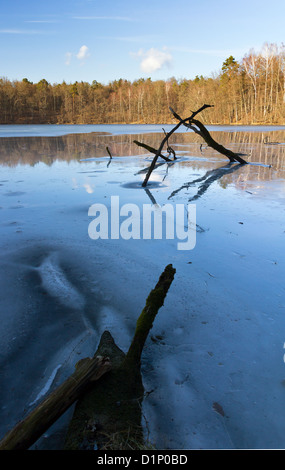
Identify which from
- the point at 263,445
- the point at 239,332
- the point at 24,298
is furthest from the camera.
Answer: the point at 24,298

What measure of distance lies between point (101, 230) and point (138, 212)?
102 centimetres

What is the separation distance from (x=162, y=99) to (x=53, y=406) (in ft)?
351

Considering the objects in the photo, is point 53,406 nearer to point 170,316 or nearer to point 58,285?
point 170,316

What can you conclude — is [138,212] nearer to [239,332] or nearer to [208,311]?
[208,311]

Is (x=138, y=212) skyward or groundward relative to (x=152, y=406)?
skyward

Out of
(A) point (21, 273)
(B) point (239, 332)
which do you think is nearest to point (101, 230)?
(A) point (21, 273)

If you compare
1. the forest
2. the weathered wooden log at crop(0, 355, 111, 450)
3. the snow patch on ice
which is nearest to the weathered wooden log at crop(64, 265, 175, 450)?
the weathered wooden log at crop(0, 355, 111, 450)

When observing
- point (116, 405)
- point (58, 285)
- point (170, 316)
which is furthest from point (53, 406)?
point (58, 285)

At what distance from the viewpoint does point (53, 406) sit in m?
1.47

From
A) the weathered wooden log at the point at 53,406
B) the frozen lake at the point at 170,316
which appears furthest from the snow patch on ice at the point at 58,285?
the weathered wooden log at the point at 53,406

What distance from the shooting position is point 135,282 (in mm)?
3234

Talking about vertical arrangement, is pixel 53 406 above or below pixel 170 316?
above

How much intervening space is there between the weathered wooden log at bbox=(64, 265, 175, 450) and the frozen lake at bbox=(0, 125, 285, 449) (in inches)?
5.9

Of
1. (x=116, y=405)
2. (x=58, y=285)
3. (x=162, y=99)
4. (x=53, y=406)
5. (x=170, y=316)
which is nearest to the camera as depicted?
(x=53, y=406)
